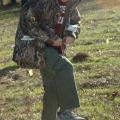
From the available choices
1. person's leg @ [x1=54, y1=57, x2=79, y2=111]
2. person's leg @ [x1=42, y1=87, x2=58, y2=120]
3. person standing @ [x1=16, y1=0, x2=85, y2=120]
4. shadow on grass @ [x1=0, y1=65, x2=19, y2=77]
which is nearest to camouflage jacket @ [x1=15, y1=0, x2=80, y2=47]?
person standing @ [x1=16, y1=0, x2=85, y2=120]

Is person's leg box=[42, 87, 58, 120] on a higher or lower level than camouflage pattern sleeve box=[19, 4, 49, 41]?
lower

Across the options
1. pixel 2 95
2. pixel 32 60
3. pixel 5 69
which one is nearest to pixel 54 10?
pixel 32 60

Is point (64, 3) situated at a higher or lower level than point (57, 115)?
higher

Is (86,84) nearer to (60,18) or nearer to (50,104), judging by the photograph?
(50,104)

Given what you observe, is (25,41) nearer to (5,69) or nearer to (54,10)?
(54,10)

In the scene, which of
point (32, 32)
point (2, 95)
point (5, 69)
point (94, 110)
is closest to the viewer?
point (32, 32)

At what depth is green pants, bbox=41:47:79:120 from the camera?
5852 mm

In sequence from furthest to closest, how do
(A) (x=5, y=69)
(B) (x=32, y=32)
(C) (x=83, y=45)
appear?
(C) (x=83, y=45)
(A) (x=5, y=69)
(B) (x=32, y=32)

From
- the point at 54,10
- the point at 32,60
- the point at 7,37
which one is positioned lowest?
the point at 7,37

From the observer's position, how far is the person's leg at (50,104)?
19.7 ft

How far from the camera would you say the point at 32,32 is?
586 centimetres

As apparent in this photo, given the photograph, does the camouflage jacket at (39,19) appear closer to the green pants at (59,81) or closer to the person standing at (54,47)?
the person standing at (54,47)

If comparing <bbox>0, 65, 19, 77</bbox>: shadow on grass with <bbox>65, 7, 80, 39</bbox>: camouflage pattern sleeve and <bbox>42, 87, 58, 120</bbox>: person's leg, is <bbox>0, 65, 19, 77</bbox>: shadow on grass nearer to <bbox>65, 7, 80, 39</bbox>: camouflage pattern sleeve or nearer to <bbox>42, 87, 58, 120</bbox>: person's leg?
<bbox>65, 7, 80, 39</bbox>: camouflage pattern sleeve

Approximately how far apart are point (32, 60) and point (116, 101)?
2.74 metres
